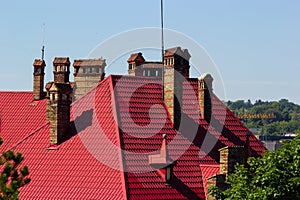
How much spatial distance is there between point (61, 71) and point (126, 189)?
16.6m

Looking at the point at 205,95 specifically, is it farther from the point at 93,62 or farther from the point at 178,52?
the point at 93,62

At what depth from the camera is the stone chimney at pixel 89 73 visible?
149 feet

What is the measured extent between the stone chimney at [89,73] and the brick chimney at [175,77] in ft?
27.3

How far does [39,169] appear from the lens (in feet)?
113

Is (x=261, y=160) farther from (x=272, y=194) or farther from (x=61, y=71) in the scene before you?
(x=61, y=71)

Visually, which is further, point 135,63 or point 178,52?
point 135,63

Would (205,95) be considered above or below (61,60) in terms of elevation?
below

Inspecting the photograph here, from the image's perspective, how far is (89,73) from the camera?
1805 inches

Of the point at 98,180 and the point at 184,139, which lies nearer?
the point at 98,180

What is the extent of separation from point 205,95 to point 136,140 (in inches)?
182

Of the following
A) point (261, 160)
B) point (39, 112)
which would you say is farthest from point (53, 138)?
point (261, 160)

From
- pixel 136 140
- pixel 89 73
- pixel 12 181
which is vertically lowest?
pixel 12 181

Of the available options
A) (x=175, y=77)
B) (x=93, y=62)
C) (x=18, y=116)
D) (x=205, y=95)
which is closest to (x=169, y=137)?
(x=175, y=77)

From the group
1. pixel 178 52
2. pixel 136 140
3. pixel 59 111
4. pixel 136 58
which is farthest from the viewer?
pixel 136 58
